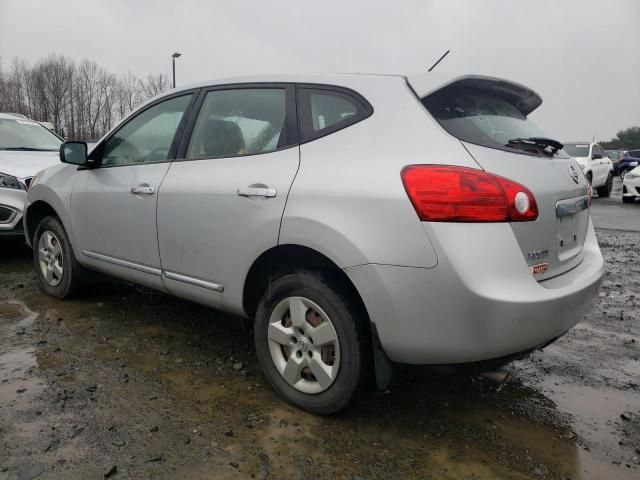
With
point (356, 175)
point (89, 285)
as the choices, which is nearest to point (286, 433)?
point (356, 175)

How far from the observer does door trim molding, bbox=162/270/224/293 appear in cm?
297

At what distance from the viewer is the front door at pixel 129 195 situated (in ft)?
11.1

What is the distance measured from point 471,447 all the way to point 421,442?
23 centimetres

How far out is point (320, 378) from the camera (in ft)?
8.45

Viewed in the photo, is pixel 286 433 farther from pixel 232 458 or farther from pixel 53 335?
pixel 53 335

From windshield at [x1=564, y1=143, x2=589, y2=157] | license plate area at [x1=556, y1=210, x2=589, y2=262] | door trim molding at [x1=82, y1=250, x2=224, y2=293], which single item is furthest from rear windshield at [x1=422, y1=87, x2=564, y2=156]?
windshield at [x1=564, y1=143, x2=589, y2=157]

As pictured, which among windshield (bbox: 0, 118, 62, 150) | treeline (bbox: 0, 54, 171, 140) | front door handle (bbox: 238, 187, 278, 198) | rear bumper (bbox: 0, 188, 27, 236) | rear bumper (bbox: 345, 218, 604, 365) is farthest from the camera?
treeline (bbox: 0, 54, 171, 140)

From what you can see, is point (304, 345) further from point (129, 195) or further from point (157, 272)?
point (129, 195)

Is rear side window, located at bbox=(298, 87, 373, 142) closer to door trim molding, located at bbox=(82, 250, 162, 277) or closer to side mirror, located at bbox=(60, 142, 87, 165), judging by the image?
door trim molding, located at bbox=(82, 250, 162, 277)

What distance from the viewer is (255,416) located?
105 inches

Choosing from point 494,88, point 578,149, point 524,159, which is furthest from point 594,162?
point 524,159

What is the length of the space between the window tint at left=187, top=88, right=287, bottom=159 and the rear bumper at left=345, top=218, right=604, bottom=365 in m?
0.98

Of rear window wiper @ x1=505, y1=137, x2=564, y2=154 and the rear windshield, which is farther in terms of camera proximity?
rear window wiper @ x1=505, y1=137, x2=564, y2=154

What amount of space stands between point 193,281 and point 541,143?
6.82 ft
